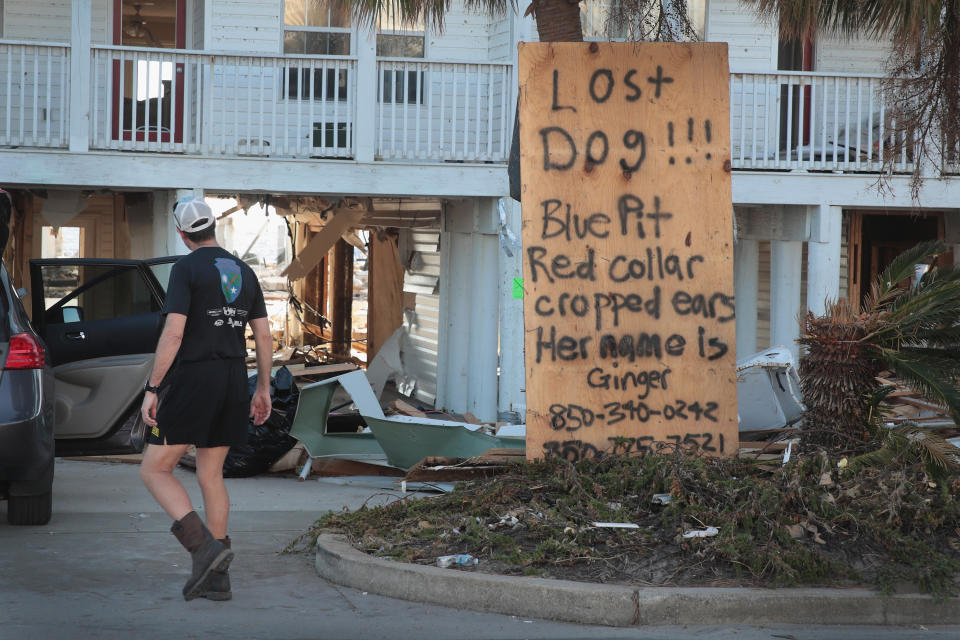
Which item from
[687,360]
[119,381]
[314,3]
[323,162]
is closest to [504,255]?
[323,162]

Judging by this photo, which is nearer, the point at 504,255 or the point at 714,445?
the point at 714,445

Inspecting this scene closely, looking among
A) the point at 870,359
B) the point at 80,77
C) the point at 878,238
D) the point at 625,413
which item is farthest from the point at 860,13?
the point at 878,238

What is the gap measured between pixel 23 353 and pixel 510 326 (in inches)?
285

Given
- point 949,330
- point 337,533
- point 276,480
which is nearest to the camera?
point 337,533

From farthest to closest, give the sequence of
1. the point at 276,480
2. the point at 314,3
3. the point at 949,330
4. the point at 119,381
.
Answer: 1. the point at 314,3
2. the point at 276,480
3. the point at 119,381
4. the point at 949,330

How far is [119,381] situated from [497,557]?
12.4 ft

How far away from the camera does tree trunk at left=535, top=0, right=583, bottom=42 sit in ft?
24.5

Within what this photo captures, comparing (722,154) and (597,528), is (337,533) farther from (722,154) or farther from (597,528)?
(722,154)

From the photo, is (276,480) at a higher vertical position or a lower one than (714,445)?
lower

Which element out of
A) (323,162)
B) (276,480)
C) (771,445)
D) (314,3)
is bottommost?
(276,480)

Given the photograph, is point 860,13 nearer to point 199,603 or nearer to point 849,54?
point 849,54

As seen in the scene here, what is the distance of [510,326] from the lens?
1309 cm

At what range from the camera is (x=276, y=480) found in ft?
31.0

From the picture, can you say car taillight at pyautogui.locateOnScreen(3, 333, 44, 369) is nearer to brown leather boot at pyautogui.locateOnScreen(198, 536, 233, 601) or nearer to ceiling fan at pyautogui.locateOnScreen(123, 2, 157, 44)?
brown leather boot at pyautogui.locateOnScreen(198, 536, 233, 601)
